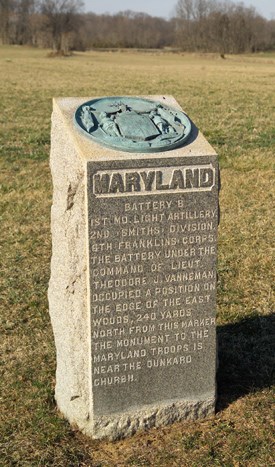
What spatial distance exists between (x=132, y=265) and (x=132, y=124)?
92 cm

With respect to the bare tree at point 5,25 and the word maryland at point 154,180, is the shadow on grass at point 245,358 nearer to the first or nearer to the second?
the word maryland at point 154,180

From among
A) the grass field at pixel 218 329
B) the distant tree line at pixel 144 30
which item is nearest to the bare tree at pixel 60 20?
the distant tree line at pixel 144 30

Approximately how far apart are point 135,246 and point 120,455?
4.43 feet

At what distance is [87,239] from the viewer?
3824 mm

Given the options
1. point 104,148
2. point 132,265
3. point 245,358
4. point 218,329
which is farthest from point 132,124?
point 218,329

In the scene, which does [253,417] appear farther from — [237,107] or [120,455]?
[237,107]

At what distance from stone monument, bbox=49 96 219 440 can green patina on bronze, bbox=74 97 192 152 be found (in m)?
0.01

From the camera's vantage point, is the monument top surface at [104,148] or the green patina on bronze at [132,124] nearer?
the monument top surface at [104,148]

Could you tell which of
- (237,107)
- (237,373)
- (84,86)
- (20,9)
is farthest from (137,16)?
(237,373)

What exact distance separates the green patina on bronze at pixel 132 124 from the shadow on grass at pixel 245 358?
194 cm

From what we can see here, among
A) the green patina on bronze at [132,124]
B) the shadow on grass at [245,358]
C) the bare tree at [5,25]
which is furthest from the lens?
the bare tree at [5,25]

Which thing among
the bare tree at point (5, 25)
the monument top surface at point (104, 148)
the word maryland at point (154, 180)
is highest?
the monument top surface at point (104, 148)

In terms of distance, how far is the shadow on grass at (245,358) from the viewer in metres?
4.74

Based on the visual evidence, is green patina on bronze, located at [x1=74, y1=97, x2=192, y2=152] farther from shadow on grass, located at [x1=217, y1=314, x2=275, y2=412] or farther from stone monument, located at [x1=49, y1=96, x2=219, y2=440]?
shadow on grass, located at [x1=217, y1=314, x2=275, y2=412]
